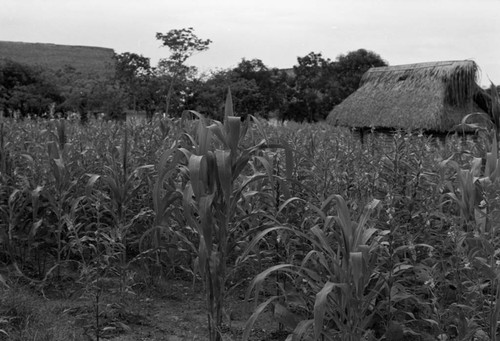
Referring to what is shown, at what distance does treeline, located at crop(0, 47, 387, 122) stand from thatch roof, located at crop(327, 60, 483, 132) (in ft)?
36.7

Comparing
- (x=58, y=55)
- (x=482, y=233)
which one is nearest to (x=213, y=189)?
(x=482, y=233)

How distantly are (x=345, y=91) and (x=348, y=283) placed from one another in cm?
4300

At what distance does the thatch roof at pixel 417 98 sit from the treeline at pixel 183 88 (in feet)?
36.7

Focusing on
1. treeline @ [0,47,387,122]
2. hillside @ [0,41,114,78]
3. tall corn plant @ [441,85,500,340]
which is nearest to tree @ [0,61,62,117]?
treeline @ [0,47,387,122]

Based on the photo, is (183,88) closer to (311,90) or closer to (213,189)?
(311,90)

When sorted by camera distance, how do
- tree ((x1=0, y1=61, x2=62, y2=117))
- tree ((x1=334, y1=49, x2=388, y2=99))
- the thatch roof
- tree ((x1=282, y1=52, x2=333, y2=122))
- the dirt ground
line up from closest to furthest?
the dirt ground < the thatch roof < tree ((x1=0, y1=61, x2=62, y2=117)) < tree ((x1=282, y1=52, x2=333, y2=122)) < tree ((x1=334, y1=49, x2=388, y2=99))

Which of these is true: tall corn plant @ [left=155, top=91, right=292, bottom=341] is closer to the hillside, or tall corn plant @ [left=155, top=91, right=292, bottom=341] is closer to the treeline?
the treeline

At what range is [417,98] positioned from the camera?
20922 millimetres

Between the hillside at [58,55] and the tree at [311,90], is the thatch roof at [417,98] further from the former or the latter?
the hillside at [58,55]

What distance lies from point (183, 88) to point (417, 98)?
762 inches

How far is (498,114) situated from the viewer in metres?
4.75

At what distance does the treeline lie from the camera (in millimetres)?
35406

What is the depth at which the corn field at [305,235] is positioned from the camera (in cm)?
267

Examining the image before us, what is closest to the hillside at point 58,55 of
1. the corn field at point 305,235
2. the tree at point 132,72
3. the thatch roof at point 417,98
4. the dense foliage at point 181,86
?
the dense foliage at point 181,86
